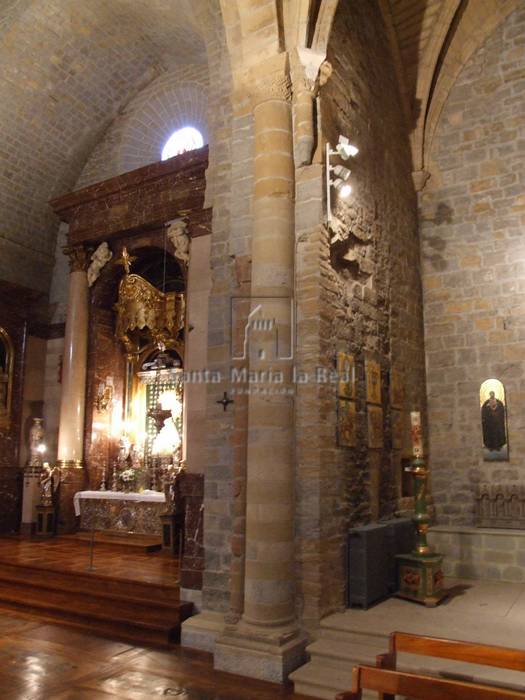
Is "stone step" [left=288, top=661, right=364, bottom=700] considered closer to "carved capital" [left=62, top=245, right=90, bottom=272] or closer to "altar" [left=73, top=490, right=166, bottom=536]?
"altar" [left=73, top=490, right=166, bottom=536]

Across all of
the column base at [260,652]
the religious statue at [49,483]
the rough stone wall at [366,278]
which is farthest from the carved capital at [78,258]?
the column base at [260,652]

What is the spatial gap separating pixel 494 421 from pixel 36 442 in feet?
26.8

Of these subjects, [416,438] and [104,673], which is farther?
[416,438]

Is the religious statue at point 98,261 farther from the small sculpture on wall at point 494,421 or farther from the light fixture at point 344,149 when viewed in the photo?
the small sculpture on wall at point 494,421

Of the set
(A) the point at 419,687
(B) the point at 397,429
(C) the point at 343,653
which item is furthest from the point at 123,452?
(A) the point at 419,687

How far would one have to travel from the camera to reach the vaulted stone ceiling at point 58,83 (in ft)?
37.3

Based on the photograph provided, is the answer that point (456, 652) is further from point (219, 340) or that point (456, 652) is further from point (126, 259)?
point (126, 259)

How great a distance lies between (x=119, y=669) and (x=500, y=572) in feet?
16.0

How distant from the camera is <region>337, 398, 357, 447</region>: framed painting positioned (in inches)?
246

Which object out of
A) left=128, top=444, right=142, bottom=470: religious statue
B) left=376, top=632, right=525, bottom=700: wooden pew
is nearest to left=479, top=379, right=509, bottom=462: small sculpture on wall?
left=376, top=632, right=525, bottom=700: wooden pew

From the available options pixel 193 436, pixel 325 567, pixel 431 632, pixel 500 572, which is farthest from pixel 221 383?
pixel 500 572

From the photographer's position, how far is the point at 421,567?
633cm

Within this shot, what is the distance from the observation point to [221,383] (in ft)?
21.4

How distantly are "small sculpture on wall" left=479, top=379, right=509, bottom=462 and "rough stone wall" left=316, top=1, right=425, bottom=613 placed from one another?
2.94 ft
